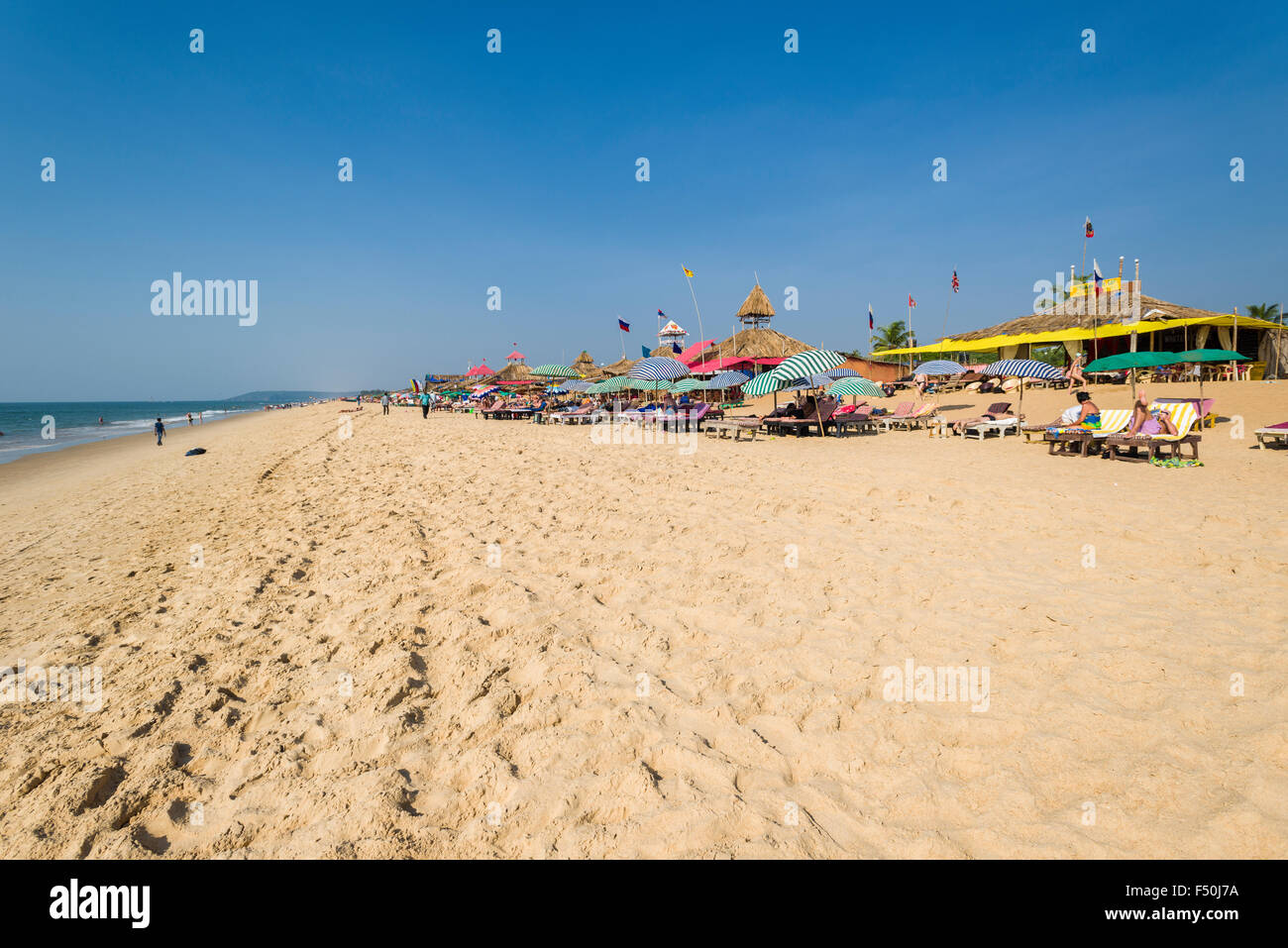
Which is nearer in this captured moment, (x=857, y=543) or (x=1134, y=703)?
(x=1134, y=703)

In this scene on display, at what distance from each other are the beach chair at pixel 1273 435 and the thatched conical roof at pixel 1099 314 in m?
14.1

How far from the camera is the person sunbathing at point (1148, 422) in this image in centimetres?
997

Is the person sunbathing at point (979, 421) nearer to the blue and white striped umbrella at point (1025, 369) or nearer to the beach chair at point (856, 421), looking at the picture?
the blue and white striped umbrella at point (1025, 369)

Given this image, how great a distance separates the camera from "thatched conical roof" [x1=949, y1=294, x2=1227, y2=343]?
2378 centimetres

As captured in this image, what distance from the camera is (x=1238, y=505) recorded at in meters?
6.15

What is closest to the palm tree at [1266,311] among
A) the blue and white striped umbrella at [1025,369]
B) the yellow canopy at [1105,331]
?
the yellow canopy at [1105,331]

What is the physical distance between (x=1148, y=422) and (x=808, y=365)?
6443 mm

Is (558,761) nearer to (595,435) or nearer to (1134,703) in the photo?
(1134,703)

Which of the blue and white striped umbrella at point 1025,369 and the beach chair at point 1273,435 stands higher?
the blue and white striped umbrella at point 1025,369

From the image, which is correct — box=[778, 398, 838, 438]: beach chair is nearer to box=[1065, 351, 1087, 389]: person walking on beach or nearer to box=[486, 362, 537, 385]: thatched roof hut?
box=[1065, 351, 1087, 389]: person walking on beach
